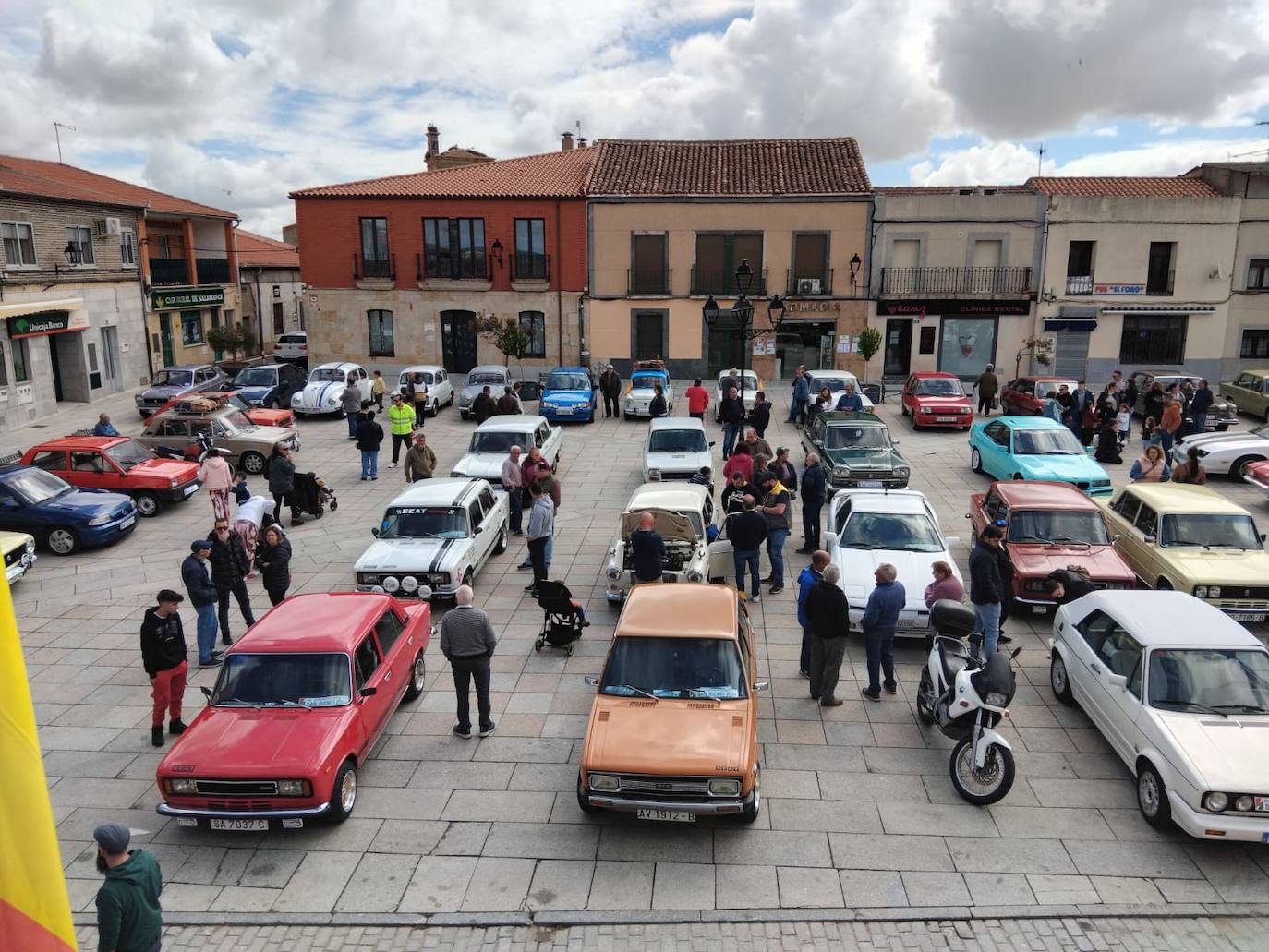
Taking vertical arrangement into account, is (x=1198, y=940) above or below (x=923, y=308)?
below

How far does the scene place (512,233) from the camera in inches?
1340

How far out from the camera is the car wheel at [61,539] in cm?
1572

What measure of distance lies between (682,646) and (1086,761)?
408cm

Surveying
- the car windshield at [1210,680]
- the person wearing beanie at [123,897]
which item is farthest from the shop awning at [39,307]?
the car windshield at [1210,680]

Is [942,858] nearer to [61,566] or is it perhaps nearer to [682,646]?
[682,646]

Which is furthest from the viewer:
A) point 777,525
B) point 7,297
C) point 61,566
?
point 7,297

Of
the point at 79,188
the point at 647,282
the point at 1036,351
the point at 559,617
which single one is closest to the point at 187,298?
the point at 79,188

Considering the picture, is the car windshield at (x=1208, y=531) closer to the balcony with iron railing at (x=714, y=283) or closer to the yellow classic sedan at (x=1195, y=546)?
the yellow classic sedan at (x=1195, y=546)

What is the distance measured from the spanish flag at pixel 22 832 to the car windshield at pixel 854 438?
16.8m

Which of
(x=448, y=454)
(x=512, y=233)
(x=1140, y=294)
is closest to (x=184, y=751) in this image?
(x=448, y=454)

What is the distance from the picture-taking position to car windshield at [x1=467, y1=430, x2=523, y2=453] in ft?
61.5

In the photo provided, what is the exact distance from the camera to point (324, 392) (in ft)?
89.9

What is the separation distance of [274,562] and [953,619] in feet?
26.9

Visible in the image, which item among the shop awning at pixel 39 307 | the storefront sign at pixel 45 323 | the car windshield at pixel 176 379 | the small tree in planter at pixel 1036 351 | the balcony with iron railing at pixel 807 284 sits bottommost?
the car windshield at pixel 176 379
